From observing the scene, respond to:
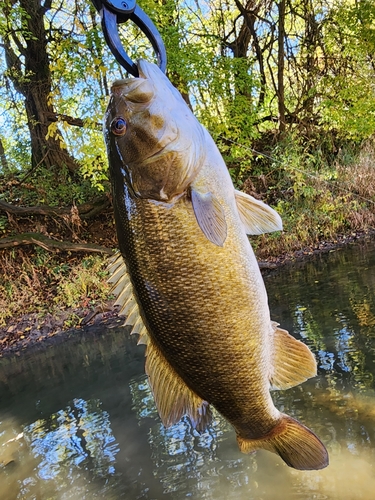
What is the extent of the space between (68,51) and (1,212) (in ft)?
14.1

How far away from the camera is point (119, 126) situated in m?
1.49

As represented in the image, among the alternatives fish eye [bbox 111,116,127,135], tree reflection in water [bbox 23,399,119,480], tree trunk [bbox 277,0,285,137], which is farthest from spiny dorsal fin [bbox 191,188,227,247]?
tree trunk [bbox 277,0,285,137]

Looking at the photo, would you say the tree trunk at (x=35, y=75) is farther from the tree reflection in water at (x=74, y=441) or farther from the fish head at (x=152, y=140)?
the fish head at (x=152, y=140)

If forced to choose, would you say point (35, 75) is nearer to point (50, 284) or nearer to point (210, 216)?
point (50, 284)

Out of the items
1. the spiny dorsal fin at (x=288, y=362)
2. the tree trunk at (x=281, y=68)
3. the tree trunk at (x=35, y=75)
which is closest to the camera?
the spiny dorsal fin at (x=288, y=362)

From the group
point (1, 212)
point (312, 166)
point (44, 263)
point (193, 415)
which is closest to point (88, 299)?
point (44, 263)

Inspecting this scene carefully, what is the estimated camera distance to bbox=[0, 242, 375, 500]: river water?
380 cm

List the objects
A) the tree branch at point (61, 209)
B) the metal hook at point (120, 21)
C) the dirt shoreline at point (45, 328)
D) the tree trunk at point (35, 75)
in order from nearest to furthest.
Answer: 1. the metal hook at point (120, 21)
2. the dirt shoreline at point (45, 328)
3. the tree branch at point (61, 209)
4. the tree trunk at point (35, 75)

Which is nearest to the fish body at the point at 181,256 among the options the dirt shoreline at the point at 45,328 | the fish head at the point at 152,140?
the fish head at the point at 152,140

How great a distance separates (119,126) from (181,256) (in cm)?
49

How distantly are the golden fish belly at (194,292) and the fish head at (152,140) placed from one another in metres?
0.07

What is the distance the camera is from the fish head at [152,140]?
1464 millimetres

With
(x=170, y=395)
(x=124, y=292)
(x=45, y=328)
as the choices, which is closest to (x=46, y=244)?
(x=45, y=328)

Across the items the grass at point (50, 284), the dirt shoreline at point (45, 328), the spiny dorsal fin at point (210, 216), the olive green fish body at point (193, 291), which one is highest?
the spiny dorsal fin at point (210, 216)
